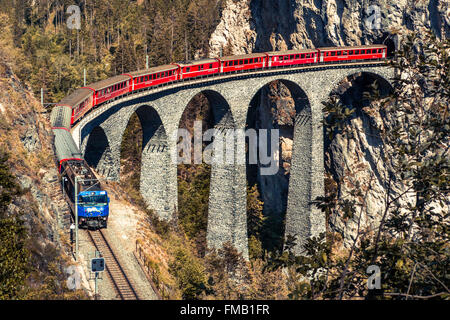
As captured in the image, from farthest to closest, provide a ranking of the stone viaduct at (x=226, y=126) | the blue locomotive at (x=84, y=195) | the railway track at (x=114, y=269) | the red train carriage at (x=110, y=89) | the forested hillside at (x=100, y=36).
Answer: the forested hillside at (x=100, y=36), the stone viaduct at (x=226, y=126), the red train carriage at (x=110, y=89), the blue locomotive at (x=84, y=195), the railway track at (x=114, y=269)

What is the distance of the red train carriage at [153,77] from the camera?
5406 cm

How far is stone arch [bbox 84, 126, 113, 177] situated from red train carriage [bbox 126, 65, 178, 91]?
5.02 meters

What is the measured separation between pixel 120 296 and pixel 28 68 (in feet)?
178

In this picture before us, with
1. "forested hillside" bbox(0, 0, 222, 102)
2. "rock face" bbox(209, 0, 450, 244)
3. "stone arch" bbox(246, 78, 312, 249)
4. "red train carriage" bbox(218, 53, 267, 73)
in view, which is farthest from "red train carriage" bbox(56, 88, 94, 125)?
"forested hillside" bbox(0, 0, 222, 102)

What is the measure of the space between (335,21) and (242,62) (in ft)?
46.9

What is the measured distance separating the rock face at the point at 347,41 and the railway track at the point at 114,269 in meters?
29.2

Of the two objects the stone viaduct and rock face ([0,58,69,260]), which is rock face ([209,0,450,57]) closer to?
the stone viaduct

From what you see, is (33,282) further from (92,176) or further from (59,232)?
(92,176)

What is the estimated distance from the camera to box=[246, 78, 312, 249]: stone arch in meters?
65.7

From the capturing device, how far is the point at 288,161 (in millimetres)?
78750

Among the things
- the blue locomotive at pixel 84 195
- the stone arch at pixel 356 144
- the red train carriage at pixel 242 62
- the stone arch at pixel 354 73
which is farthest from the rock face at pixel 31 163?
the stone arch at pixel 356 144

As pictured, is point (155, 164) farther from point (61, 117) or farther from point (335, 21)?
point (335, 21)

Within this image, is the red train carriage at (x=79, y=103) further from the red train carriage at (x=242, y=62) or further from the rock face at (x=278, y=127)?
the rock face at (x=278, y=127)

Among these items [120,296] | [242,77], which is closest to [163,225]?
[242,77]
